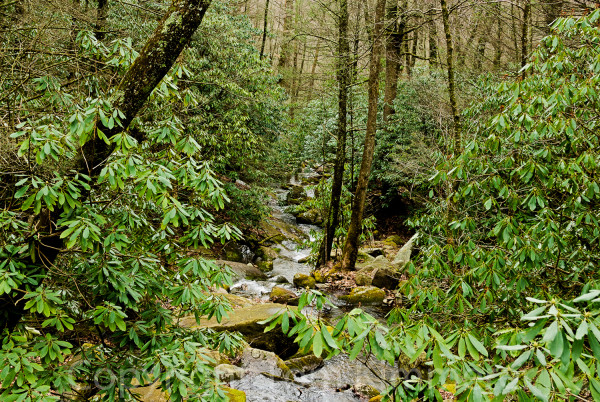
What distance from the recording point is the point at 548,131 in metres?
3.34

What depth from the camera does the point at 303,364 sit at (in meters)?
6.21

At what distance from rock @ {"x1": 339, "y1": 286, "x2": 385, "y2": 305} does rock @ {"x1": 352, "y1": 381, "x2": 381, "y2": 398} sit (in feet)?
11.6

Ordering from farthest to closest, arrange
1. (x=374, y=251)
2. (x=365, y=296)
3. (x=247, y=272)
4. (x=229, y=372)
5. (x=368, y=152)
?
1. (x=374, y=251)
2. (x=247, y=272)
3. (x=368, y=152)
4. (x=365, y=296)
5. (x=229, y=372)

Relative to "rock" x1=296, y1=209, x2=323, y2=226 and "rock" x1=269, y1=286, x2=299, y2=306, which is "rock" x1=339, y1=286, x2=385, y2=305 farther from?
"rock" x1=296, y1=209, x2=323, y2=226

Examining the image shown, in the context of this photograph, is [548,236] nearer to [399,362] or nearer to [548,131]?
[548,131]

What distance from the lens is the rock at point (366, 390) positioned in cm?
543

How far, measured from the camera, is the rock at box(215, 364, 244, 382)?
5.29 meters

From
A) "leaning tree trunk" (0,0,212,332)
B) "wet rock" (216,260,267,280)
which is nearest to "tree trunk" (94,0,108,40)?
"wet rock" (216,260,267,280)

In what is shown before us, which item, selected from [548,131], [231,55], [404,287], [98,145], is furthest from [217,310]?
[231,55]

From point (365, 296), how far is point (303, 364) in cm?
355

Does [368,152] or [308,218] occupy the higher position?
[368,152]

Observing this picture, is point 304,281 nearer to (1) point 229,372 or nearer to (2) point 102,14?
(1) point 229,372

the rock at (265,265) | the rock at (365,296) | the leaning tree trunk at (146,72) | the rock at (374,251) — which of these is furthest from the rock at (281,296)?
the leaning tree trunk at (146,72)

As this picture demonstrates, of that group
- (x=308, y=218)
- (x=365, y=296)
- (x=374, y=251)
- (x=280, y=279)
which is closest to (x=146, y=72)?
(x=365, y=296)
